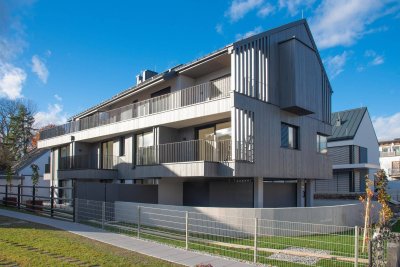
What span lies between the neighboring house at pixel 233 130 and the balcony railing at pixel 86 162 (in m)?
2.02

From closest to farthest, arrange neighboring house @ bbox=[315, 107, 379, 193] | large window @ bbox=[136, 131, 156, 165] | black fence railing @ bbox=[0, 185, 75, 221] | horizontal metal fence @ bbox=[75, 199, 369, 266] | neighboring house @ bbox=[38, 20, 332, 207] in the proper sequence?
→ horizontal metal fence @ bbox=[75, 199, 369, 266] < black fence railing @ bbox=[0, 185, 75, 221] < neighboring house @ bbox=[38, 20, 332, 207] < large window @ bbox=[136, 131, 156, 165] < neighboring house @ bbox=[315, 107, 379, 193]

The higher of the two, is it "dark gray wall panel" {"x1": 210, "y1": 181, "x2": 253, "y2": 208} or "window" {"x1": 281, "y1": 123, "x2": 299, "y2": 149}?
"window" {"x1": 281, "y1": 123, "x2": 299, "y2": 149}

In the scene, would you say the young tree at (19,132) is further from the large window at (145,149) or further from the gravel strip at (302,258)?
the gravel strip at (302,258)

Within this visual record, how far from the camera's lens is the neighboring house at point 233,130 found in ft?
54.3

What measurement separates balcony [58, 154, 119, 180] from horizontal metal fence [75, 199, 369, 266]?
8.24 meters

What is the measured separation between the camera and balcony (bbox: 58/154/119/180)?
23812 millimetres

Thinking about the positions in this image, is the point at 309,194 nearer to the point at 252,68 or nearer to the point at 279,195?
the point at 279,195

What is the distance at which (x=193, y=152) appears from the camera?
17875 millimetres

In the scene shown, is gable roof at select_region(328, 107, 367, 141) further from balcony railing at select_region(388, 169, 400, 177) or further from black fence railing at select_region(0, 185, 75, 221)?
black fence railing at select_region(0, 185, 75, 221)

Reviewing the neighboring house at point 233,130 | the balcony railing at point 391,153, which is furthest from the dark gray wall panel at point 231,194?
the balcony railing at point 391,153

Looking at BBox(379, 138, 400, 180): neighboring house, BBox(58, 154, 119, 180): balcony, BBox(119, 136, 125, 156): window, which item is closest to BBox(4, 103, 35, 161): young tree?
BBox(58, 154, 119, 180): balcony

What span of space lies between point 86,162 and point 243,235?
59.1 feet

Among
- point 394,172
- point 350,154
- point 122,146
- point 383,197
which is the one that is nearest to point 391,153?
point 394,172

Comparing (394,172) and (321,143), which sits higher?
(321,143)
